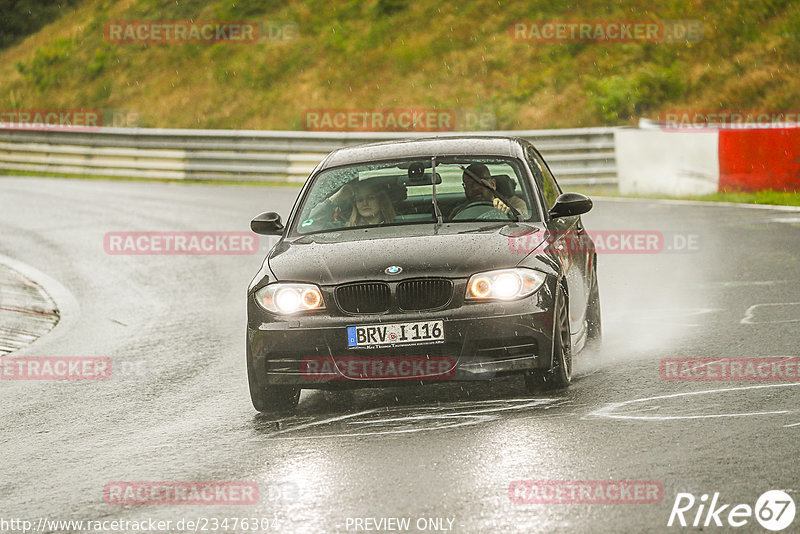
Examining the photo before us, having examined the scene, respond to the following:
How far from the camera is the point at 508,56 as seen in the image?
34.7 m

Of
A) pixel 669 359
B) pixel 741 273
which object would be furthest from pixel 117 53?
pixel 669 359

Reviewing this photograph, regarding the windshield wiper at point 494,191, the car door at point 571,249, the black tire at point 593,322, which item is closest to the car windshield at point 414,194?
the windshield wiper at point 494,191

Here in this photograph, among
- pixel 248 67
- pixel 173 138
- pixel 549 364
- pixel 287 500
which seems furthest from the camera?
pixel 248 67

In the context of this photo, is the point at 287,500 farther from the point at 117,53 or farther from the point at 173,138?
the point at 117,53

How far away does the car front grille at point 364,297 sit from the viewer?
298 inches

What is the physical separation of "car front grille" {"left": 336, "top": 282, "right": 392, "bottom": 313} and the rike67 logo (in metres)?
2.51

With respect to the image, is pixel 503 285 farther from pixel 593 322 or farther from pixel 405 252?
pixel 593 322

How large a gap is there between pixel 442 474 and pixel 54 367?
203 inches

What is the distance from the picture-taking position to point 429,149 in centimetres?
927

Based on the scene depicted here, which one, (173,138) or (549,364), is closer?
(549,364)

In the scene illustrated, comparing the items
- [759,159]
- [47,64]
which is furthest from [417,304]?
[47,64]

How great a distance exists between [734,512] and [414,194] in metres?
4.29

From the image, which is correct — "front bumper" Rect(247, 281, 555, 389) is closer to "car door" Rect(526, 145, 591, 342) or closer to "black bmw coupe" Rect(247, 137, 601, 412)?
"black bmw coupe" Rect(247, 137, 601, 412)

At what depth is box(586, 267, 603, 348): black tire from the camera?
9.57 meters
